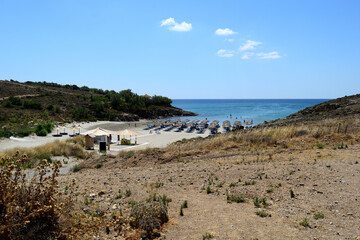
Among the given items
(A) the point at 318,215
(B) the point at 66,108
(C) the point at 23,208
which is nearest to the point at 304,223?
(A) the point at 318,215

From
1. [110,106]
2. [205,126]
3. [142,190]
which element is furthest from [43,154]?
[110,106]

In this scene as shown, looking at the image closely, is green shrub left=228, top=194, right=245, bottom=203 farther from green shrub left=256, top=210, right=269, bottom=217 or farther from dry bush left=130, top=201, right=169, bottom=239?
dry bush left=130, top=201, right=169, bottom=239

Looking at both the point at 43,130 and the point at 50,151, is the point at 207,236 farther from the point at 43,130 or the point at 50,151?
the point at 43,130

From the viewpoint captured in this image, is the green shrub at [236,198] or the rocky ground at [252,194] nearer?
the rocky ground at [252,194]

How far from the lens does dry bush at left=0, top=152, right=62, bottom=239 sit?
3.00m

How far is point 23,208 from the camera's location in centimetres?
324

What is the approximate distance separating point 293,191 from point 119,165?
738 centimetres

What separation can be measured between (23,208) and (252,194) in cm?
453

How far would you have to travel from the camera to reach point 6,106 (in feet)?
141

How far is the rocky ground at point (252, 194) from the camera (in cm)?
414

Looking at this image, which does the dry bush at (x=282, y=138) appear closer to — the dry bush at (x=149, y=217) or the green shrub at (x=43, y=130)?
the dry bush at (x=149, y=217)

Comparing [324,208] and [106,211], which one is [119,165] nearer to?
[106,211]

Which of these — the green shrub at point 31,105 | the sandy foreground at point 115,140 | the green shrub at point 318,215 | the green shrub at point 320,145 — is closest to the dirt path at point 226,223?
the green shrub at point 318,215

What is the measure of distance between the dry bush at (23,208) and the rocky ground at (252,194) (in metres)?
0.77
